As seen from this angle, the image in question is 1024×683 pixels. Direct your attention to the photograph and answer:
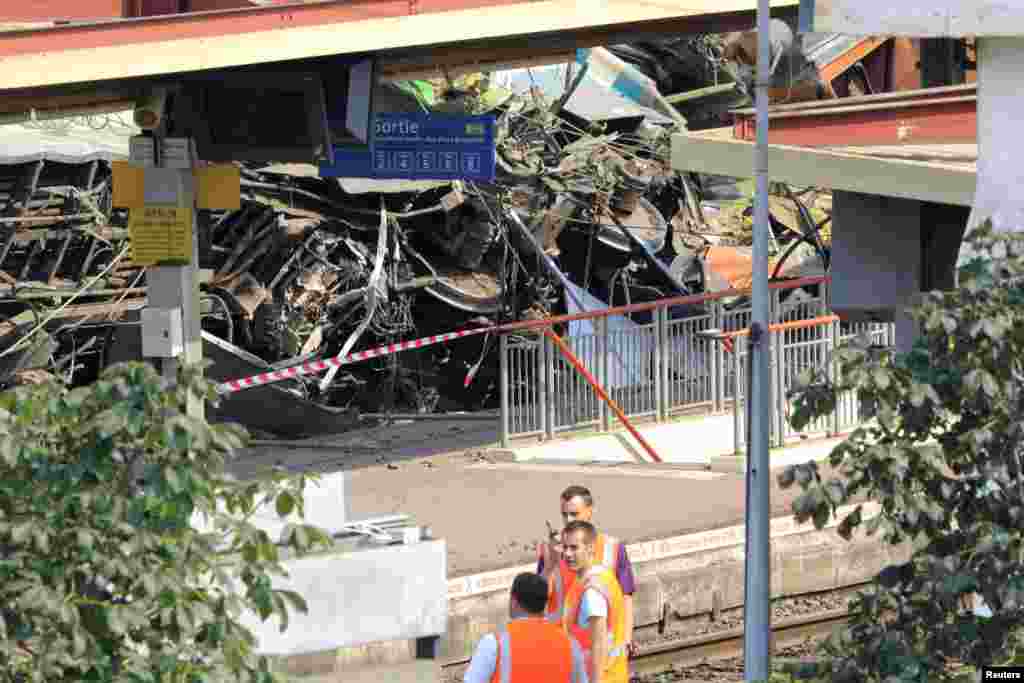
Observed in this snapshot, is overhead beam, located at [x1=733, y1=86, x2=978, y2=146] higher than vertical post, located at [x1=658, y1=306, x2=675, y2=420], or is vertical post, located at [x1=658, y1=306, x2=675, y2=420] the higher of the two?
vertical post, located at [x1=658, y1=306, x2=675, y2=420]

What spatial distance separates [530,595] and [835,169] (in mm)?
4580

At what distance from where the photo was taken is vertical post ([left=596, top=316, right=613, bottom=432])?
18.6m

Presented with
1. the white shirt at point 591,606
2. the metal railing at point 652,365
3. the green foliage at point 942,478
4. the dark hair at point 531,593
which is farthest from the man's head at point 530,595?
the metal railing at point 652,365

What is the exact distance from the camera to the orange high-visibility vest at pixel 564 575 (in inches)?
349

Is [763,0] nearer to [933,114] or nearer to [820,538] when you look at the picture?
[933,114]

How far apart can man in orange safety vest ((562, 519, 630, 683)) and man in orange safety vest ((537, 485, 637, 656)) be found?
143mm

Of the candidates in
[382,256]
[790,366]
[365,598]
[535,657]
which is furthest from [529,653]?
[382,256]

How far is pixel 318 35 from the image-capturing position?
47.7 ft

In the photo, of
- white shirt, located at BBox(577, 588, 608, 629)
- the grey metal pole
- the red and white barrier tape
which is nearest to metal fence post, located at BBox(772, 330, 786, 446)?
the red and white barrier tape

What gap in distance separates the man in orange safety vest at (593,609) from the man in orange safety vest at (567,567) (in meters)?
0.14

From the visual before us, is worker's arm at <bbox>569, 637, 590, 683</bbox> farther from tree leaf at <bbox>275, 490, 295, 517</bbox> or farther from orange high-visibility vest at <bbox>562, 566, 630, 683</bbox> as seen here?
tree leaf at <bbox>275, 490, 295, 517</bbox>

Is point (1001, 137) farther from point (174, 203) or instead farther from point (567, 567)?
point (174, 203)

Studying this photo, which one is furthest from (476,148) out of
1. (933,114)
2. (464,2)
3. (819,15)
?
(819,15)

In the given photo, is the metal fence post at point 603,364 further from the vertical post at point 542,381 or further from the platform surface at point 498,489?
the vertical post at point 542,381
